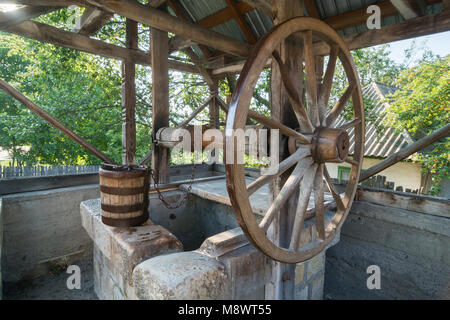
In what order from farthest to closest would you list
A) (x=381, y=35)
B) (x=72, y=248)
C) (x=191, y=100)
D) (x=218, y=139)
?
(x=191, y=100), (x=72, y=248), (x=381, y=35), (x=218, y=139)

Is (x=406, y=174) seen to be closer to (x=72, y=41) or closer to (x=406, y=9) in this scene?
(x=406, y=9)

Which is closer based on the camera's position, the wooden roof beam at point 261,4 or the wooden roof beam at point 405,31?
the wooden roof beam at point 261,4

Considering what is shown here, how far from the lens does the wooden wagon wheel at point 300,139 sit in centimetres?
140

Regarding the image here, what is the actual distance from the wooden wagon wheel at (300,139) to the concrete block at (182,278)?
0.44 metres

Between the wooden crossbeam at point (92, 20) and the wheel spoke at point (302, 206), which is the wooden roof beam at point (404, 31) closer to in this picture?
the wheel spoke at point (302, 206)

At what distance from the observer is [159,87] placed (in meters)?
3.63

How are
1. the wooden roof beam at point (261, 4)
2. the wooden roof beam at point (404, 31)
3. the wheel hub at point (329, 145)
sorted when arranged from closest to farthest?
the wheel hub at point (329, 145) < the wooden roof beam at point (261, 4) < the wooden roof beam at point (404, 31)

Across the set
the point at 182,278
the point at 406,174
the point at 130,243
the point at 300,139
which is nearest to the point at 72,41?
the point at 130,243

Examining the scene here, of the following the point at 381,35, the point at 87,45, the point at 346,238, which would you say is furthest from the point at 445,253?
the point at 87,45

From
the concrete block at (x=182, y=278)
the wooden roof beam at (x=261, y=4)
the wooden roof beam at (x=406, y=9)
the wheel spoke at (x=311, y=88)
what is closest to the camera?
the concrete block at (x=182, y=278)

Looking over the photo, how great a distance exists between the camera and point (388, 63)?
A: 15625 mm

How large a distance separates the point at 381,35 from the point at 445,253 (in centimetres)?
276

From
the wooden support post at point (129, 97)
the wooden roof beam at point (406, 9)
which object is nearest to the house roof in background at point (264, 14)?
the wooden roof beam at point (406, 9)

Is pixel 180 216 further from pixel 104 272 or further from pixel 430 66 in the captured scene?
pixel 430 66
